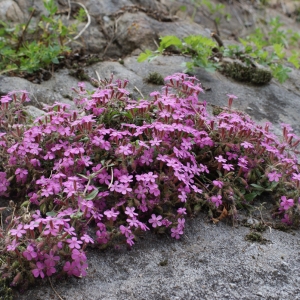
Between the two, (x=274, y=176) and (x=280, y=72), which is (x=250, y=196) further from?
(x=280, y=72)

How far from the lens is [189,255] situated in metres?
2.56

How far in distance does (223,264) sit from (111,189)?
863 millimetres

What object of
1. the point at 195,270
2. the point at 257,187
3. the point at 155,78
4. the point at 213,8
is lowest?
the point at 213,8

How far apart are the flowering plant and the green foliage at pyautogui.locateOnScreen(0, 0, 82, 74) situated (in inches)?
52.1

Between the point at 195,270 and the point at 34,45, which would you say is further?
the point at 34,45

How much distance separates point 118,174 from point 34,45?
2555 mm

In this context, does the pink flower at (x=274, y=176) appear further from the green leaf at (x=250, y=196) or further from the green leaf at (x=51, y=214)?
the green leaf at (x=51, y=214)

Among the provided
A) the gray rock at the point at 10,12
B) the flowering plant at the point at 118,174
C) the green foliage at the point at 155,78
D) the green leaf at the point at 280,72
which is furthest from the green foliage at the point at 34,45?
the green leaf at the point at 280,72

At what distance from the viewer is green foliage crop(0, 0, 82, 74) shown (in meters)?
4.48

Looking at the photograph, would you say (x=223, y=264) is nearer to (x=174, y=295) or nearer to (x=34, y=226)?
(x=174, y=295)

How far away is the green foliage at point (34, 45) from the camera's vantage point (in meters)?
4.48

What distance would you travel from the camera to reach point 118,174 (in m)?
2.72

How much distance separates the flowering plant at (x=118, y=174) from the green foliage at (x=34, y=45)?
1323 mm

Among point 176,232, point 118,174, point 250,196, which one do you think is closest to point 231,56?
point 250,196
